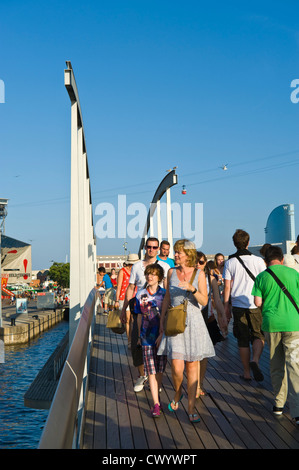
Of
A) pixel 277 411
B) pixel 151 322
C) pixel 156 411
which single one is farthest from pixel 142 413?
pixel 277 411

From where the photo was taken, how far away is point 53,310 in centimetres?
6006

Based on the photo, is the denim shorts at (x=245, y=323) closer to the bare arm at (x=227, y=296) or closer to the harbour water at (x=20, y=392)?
the bare arm at (x=227, y=296)

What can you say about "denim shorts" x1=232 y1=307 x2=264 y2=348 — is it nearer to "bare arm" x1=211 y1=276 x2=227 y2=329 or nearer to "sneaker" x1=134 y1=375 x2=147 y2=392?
"bare arm" x1=211 y1=276 x2=227 y2=329

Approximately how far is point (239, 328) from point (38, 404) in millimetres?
7856

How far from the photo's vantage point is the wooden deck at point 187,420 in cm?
427

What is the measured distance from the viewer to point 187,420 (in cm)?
495

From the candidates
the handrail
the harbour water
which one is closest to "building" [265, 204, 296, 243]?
the harbour water

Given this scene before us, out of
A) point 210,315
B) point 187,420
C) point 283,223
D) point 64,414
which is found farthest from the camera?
point 283,223

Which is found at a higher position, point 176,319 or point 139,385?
point 176,319

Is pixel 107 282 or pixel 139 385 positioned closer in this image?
pixel 139 385

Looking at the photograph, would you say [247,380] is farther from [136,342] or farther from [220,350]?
[220,350]

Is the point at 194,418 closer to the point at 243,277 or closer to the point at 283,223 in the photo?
the point at 243,277

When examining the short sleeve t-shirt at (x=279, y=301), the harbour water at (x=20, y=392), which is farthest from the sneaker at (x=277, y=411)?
the harbour water at (x=20, y=392)

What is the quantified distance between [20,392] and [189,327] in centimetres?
2133
